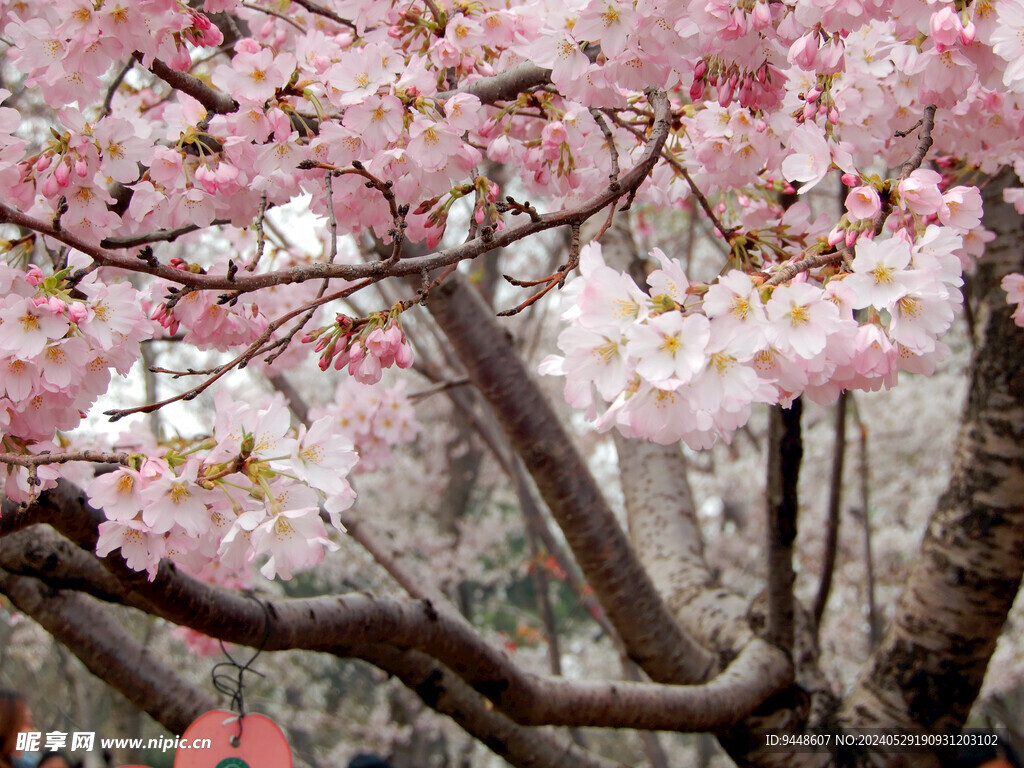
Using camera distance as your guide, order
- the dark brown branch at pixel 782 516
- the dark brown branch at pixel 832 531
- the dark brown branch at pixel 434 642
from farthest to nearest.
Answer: the dark brown branch at pixel 832 531 → the dark brown branch at pixel 782 516 → the dark brown branch at pixel 434 642

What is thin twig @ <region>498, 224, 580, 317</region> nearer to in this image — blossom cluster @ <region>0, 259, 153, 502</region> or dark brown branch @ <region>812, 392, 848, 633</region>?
blossom cluster @ <region>0, 259, 153, 502</region>

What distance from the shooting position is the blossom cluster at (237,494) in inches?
41.1

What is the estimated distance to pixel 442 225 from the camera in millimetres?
1318

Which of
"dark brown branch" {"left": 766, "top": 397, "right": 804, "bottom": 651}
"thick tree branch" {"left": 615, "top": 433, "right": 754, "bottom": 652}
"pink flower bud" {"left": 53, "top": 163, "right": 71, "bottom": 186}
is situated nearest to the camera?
"pink flower bud" {"left": 53, "top": 163, "right": 71, "bottom": 186}

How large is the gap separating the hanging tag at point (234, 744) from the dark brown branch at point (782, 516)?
1.33 m

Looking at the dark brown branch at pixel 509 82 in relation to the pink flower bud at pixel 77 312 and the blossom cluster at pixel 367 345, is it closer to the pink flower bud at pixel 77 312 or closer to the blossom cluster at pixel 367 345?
the blossom cluster at pixel 367 345

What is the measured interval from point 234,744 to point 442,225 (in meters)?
1.01

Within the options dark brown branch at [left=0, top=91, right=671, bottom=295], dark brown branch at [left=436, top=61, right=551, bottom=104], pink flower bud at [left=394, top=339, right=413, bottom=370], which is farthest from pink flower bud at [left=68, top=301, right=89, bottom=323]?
dark brown branch at [left=436, top=61, right=551, bottom=104]

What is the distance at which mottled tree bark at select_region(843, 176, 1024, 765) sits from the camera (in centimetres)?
217

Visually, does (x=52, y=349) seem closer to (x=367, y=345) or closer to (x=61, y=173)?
(x=61, y=173)

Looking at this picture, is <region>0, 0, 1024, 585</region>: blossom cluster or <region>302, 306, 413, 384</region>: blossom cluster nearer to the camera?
<region>0, 0, 1024, 585</region>: blossom cluster

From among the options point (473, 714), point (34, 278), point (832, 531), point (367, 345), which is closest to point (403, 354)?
point (367, 345)

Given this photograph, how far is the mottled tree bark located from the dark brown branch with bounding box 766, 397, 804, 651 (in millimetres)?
365

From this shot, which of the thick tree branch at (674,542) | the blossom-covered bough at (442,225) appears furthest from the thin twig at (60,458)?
the thick tree branch at (674,542)
